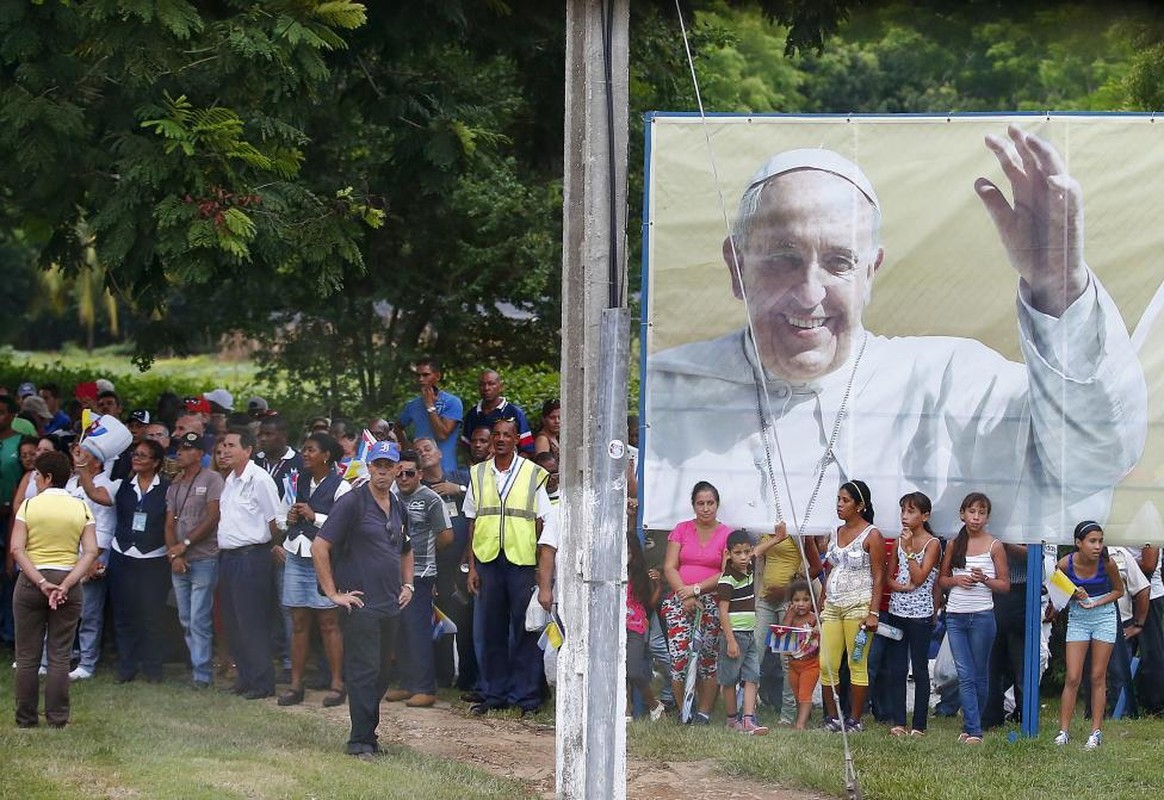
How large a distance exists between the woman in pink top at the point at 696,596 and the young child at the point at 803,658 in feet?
1.62

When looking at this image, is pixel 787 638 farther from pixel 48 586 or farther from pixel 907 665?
pixel 48 586

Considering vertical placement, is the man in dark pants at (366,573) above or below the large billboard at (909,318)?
below

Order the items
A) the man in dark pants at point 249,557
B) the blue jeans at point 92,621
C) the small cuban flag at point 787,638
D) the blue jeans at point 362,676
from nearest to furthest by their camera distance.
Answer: the blue jeans at point 362,676 → the small cuban flag at point 787,638 → the man in dark pants at point 249,557 → the blue jeans at point 92,621

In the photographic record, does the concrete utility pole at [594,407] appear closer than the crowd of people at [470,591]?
Yes

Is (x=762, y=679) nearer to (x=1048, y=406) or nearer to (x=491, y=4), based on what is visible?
(x=1048, y=406)

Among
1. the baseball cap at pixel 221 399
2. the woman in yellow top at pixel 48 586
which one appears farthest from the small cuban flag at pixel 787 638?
the baseball cap at pixel 221 399

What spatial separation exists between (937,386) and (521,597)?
3129 mm

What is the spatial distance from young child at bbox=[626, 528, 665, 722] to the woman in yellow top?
3445 mm

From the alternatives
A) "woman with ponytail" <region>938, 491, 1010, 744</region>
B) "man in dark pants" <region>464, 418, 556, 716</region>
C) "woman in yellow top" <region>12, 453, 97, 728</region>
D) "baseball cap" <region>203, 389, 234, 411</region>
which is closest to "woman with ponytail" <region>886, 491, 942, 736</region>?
"woman with ponytail" <region>938, 491, 1010, 744</region>

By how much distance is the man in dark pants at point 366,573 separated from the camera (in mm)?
9562

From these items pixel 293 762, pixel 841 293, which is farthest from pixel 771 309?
pixel 293 762

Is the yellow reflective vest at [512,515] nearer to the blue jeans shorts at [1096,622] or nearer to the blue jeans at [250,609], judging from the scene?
the blue jeans at [250,609]

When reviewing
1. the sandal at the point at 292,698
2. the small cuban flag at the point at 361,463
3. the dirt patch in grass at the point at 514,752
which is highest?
the small cuban flag at the point at 361,463

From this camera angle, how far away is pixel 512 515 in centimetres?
1115
